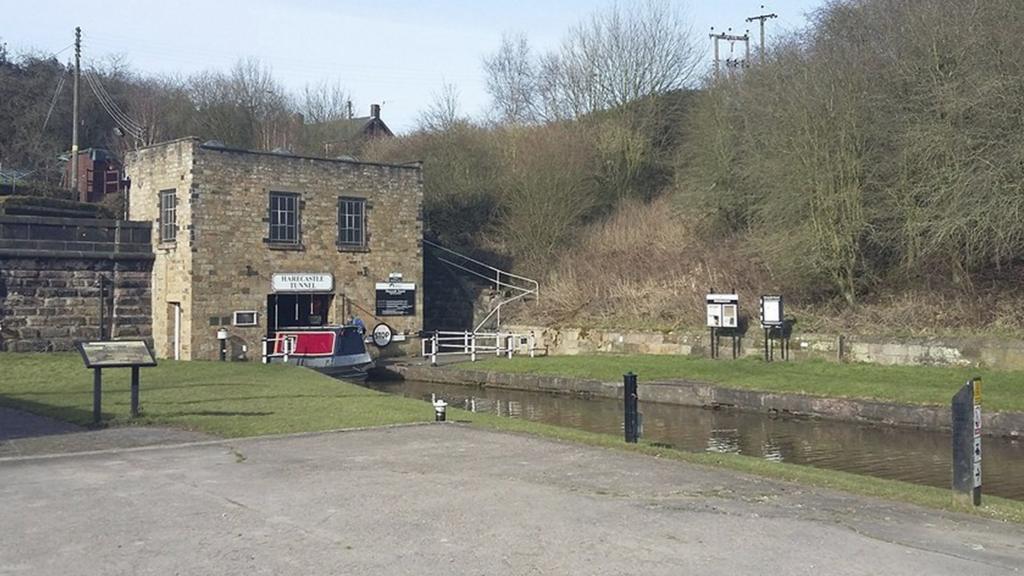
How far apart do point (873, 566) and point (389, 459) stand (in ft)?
18.0

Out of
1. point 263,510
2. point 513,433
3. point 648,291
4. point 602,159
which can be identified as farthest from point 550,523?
point 602,159

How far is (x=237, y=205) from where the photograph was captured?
27.9 m

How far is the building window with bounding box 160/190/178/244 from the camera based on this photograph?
27656 millimetres

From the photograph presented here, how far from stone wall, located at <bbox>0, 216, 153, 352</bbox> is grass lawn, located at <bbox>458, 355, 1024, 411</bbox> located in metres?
10.2

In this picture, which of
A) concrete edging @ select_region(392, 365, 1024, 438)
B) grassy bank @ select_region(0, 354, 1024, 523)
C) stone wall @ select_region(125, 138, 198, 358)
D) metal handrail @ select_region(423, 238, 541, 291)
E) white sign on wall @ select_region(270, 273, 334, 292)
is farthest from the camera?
metal handrail @ select_region(423, 238, 541, 291)

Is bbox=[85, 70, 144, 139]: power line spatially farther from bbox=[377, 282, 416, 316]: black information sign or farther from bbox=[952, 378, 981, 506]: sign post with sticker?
bbox=[952, 378, 981, 506]: sign post with sticker

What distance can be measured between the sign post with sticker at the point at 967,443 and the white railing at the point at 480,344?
20.2m

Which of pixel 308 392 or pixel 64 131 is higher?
pixel 64 131

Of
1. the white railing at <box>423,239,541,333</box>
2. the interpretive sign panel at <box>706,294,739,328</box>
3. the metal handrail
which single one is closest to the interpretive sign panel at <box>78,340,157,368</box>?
the interpretive sign panel at <box>706,294,739,328</box>

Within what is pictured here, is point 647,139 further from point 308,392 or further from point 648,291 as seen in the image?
point 308,392

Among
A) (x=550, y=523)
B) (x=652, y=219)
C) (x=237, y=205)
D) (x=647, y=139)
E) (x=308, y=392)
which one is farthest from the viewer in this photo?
(x=647, y=139)

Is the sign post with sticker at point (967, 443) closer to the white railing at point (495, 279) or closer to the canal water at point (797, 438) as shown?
the canal water at point (797, 438)

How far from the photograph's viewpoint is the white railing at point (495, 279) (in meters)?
33.3

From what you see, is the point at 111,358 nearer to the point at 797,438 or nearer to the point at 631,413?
the point at 631,413
